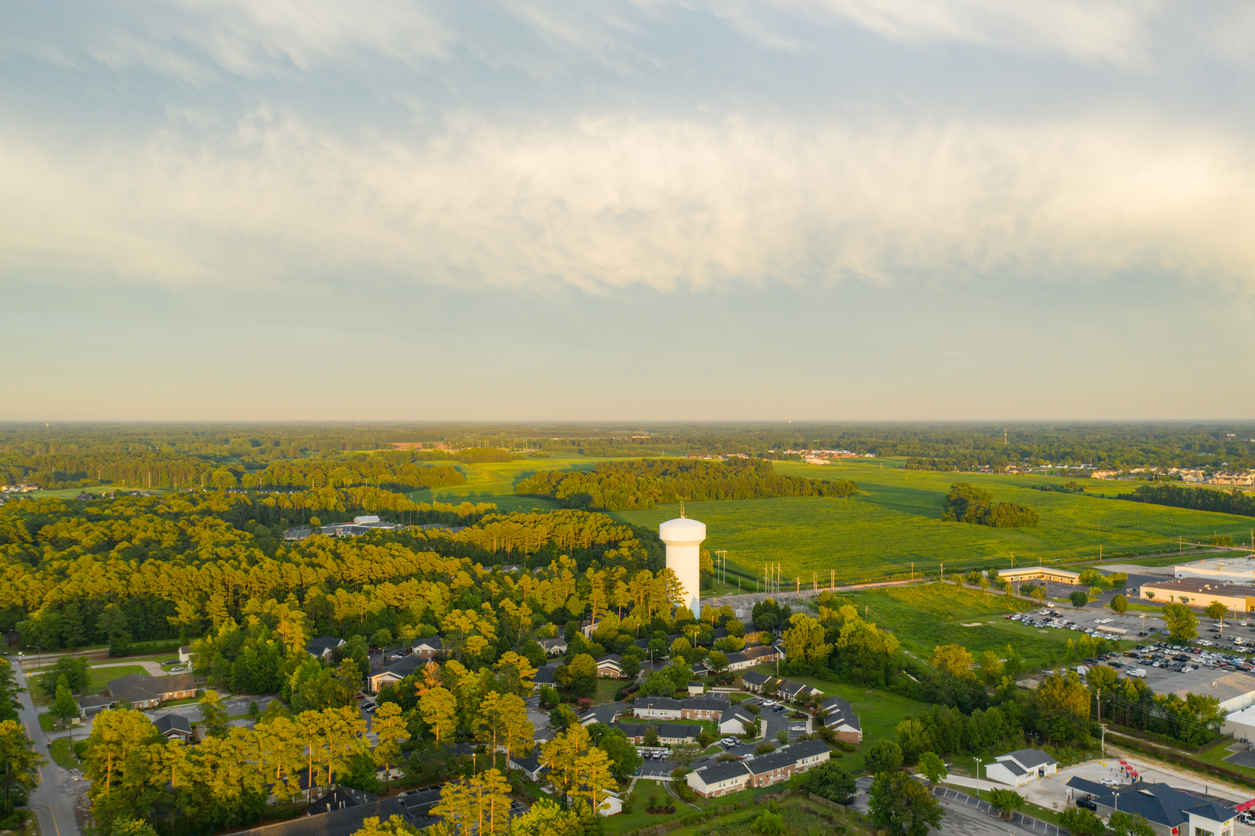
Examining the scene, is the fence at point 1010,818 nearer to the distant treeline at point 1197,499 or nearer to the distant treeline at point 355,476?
A: the distant treeline at point 1197,499

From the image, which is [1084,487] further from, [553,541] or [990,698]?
[990,698]

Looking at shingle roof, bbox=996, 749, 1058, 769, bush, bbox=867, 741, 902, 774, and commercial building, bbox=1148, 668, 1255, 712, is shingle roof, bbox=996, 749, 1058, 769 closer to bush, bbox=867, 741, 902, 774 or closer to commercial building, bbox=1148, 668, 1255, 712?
bush, bbox=867, 741, 902, 774

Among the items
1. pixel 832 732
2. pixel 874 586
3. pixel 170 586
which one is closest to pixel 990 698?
pixel 832 732

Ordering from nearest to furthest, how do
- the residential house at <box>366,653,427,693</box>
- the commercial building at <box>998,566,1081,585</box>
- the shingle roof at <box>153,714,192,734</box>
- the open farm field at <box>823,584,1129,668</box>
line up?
the shingle roof at <box>153,714,192,734</box>
the residential house at <box>366,653,427,693</box>
the open farm field at <box>823,584,1129,668</box>
the commercial building at <box>998,566,1081,585</box>

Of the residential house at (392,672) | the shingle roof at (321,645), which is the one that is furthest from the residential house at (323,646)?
the residential house at (392,672)

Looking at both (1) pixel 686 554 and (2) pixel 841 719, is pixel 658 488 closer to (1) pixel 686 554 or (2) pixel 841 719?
(1) pixel 686 554

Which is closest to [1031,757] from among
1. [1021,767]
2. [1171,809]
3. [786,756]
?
[1021,767]

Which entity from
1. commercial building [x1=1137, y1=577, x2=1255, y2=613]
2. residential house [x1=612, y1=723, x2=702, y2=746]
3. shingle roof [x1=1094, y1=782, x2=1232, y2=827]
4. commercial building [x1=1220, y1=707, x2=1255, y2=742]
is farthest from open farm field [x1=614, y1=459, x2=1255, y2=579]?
shingle roof [x1=1094, y1=782, x2=1232, y2=827]
